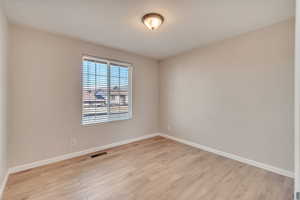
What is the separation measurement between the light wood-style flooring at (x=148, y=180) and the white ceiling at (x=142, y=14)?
246 centimetres

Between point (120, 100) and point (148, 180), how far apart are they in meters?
2.08

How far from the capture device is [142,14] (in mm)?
2053

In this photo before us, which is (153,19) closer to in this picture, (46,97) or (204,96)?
(204,96)

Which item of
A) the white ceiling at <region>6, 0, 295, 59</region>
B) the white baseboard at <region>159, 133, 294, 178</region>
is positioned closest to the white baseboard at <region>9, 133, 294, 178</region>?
the white baseboard at <region>159, 133, 294, 178</region>

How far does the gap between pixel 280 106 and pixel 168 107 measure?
2.47 meters

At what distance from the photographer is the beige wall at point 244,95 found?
221cm

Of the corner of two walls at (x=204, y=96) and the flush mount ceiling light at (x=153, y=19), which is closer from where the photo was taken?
the flush mount ceiling light at (x=153, y=19)

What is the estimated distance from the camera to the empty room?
1891 mm

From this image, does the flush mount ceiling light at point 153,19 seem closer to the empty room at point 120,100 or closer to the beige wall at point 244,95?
the empty room at point 120,100

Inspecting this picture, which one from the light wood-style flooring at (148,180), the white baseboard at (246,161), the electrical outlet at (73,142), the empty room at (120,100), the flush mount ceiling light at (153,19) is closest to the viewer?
the light wood-style flooring at (148,180)

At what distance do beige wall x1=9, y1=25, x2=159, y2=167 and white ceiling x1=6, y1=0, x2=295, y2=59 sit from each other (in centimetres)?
28

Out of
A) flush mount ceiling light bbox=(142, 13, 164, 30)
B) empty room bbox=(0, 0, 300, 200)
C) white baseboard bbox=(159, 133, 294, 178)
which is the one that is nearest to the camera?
empty room bbox=(0, 0, 300, 200)

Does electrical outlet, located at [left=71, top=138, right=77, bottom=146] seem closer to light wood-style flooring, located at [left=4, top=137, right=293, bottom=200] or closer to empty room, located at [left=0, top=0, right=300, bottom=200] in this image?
empty room, located at [left=0, top=0, right=300, bottom=200]

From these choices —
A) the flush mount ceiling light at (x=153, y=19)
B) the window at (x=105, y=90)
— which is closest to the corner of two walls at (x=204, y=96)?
the window at (x=105, y=90)
